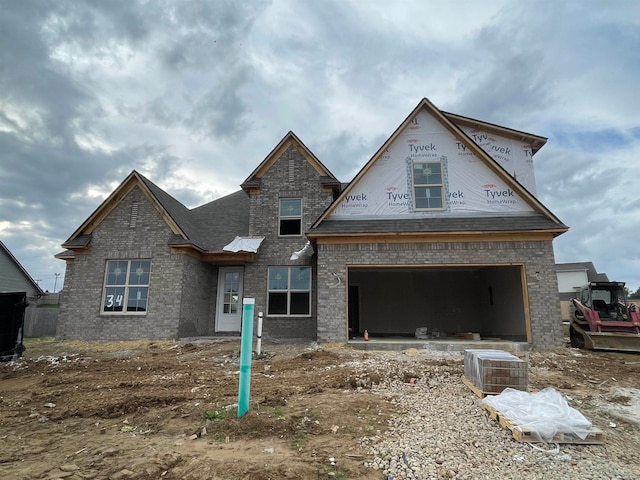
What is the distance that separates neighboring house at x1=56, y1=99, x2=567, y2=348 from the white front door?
0.19 feet

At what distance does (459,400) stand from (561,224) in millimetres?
8395

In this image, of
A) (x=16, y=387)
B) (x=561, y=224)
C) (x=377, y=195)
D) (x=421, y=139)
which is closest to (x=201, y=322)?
(x=16, y=387)

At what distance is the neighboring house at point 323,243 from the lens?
1217 centimetres

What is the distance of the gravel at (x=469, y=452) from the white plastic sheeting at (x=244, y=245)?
9779mm

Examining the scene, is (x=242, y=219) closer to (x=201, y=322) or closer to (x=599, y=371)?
(x=201, y=322)

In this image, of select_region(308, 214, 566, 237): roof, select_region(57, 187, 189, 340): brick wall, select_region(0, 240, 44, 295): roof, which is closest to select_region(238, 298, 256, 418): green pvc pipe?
select_region(308, 214, 566, 237): roof

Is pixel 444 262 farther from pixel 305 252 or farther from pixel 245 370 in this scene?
pixel 245 370

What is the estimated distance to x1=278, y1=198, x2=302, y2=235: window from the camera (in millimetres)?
15578

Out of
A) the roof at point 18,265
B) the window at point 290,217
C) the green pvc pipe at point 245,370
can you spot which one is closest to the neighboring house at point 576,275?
the window at point 290,217

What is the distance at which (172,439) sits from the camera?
4.48 m

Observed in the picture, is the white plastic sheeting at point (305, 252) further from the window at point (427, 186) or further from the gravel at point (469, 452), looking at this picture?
the gravel at point (469, 452)

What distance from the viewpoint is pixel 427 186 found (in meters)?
13.4

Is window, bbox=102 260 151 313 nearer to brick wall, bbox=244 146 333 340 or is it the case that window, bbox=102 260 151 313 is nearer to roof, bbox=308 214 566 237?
brick wall, bbox=244 146 333 340

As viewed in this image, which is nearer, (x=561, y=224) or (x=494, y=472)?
(x=494, y=472)
